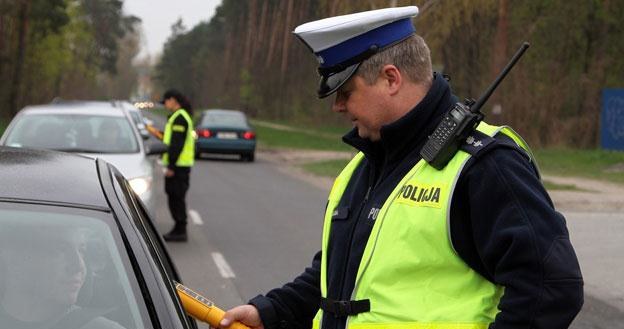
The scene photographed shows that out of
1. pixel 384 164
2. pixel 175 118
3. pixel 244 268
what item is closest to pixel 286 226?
pixel 175 118

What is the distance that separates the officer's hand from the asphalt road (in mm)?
5152

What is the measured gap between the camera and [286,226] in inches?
587

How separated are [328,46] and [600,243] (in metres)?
10.7

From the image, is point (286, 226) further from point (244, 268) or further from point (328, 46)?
point (328, 46)

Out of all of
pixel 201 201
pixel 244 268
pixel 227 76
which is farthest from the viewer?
pixel 227 76

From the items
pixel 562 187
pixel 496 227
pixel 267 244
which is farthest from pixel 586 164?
pixel 496 227

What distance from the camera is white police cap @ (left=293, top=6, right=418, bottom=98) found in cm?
303

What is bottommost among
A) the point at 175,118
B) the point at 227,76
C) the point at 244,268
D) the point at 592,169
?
the point at 227,76

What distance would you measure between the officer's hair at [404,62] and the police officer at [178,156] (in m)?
9.78

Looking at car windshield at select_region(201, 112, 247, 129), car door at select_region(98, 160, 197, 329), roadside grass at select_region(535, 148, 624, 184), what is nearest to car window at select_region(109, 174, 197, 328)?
car door at select_region(98, 160, 197, 329)

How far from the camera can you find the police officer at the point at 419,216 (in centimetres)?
271

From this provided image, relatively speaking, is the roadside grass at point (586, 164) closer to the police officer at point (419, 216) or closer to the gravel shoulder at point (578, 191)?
the gravel shoulder at point (578, 191)

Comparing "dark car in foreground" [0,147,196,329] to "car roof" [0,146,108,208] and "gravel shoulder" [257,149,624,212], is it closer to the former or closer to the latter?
"car roof" [0,146,108,208]

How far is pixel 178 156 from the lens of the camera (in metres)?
12.8
